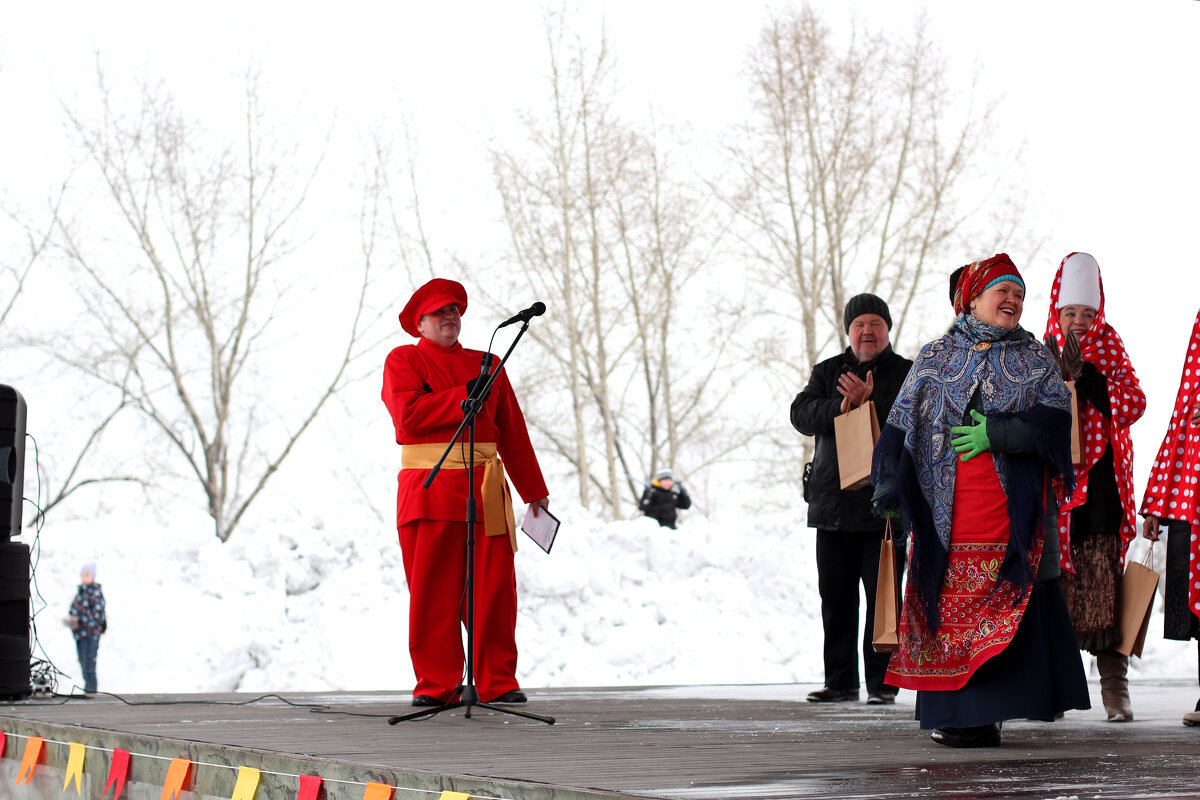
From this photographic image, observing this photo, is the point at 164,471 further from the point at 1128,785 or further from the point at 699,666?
the point at 1128,785

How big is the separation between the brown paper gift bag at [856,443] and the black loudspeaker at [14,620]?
158 inches

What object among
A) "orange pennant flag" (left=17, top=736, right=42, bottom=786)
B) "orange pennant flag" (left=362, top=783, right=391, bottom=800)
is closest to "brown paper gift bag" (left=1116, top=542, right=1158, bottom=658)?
"orange pennant flag" (left=362, top=783, right=391, bottom=800)

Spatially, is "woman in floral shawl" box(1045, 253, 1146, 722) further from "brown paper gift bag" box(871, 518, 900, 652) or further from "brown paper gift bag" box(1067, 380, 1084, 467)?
"brown paper gift bag" box(871, 518, 900, 652)

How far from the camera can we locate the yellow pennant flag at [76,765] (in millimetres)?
4215

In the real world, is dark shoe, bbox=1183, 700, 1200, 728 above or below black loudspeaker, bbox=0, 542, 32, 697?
below

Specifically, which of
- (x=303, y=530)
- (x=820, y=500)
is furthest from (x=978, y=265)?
A: (x=303, y=530)

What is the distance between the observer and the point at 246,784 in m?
3.42

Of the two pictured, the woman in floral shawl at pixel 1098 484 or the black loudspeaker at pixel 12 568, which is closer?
the woman in floral shawl at pixel 1098 484

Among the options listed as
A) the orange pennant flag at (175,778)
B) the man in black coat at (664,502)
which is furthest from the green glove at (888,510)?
the man in black coat at (664,502)

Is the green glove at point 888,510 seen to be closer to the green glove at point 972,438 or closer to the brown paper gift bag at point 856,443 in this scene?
A: the green glove at point 972,438

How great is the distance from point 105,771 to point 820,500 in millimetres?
3046

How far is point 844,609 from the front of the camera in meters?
5.80

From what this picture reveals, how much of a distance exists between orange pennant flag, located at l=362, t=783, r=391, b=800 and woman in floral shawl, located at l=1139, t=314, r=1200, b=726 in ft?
9.84

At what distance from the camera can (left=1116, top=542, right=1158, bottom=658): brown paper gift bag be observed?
480 cm
